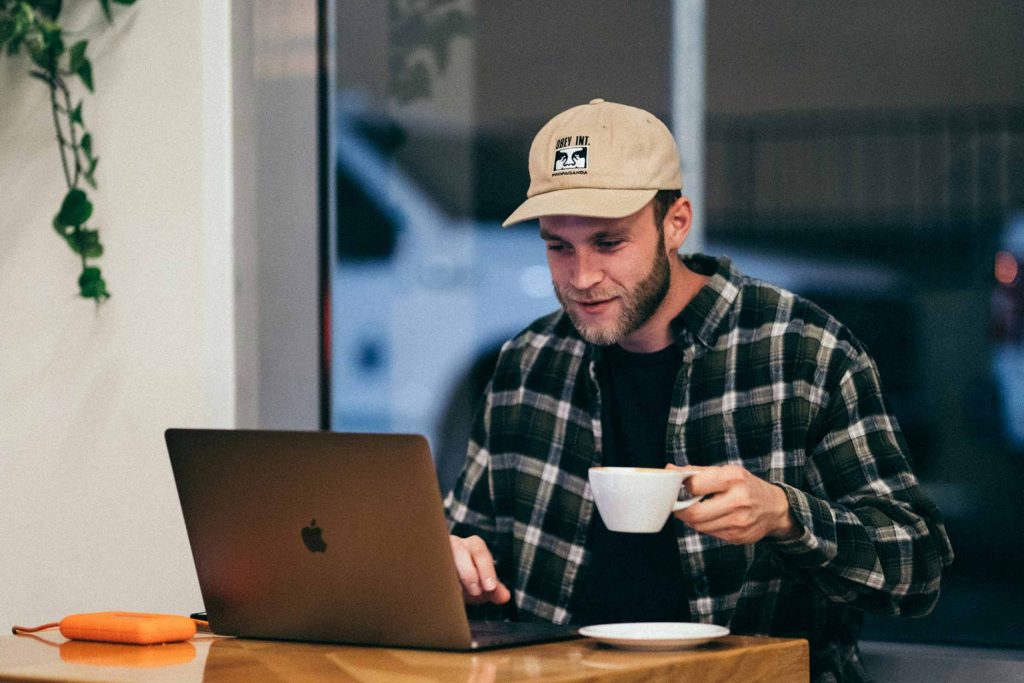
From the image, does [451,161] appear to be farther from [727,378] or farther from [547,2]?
[727,378]

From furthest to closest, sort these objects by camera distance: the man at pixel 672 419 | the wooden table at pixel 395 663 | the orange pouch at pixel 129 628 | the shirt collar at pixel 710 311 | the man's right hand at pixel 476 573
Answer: the shirt collar at pixel 710 311, the man at pixel 672 419, the man's right hand at pixel 476 573, the orange pouch at pixel 129 628, the wooden table at pixel 395 663

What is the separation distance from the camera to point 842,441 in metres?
1.82

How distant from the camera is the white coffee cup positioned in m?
1.34

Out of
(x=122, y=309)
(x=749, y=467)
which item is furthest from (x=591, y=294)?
(x=122, y=309)

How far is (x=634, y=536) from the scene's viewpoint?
193 centimetres

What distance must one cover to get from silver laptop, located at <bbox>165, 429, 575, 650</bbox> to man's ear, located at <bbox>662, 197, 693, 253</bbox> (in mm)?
712

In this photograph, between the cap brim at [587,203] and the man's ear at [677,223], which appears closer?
the cap brim at [587,203]

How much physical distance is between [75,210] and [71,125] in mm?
154

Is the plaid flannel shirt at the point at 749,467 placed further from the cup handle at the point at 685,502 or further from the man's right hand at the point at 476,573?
the man's right hand at the point at 476,573

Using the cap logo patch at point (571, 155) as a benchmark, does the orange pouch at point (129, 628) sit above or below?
below

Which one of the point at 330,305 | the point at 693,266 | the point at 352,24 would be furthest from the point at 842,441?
the point at 352,24

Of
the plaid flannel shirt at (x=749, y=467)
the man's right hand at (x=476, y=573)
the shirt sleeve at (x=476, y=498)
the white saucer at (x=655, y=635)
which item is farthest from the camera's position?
the shirt sleeve at (x=476, y=498)

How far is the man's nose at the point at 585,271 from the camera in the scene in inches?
74.4

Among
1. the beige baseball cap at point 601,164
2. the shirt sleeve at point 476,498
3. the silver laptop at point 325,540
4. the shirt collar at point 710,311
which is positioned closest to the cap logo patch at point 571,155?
the beige baseball cap at point 601,164
